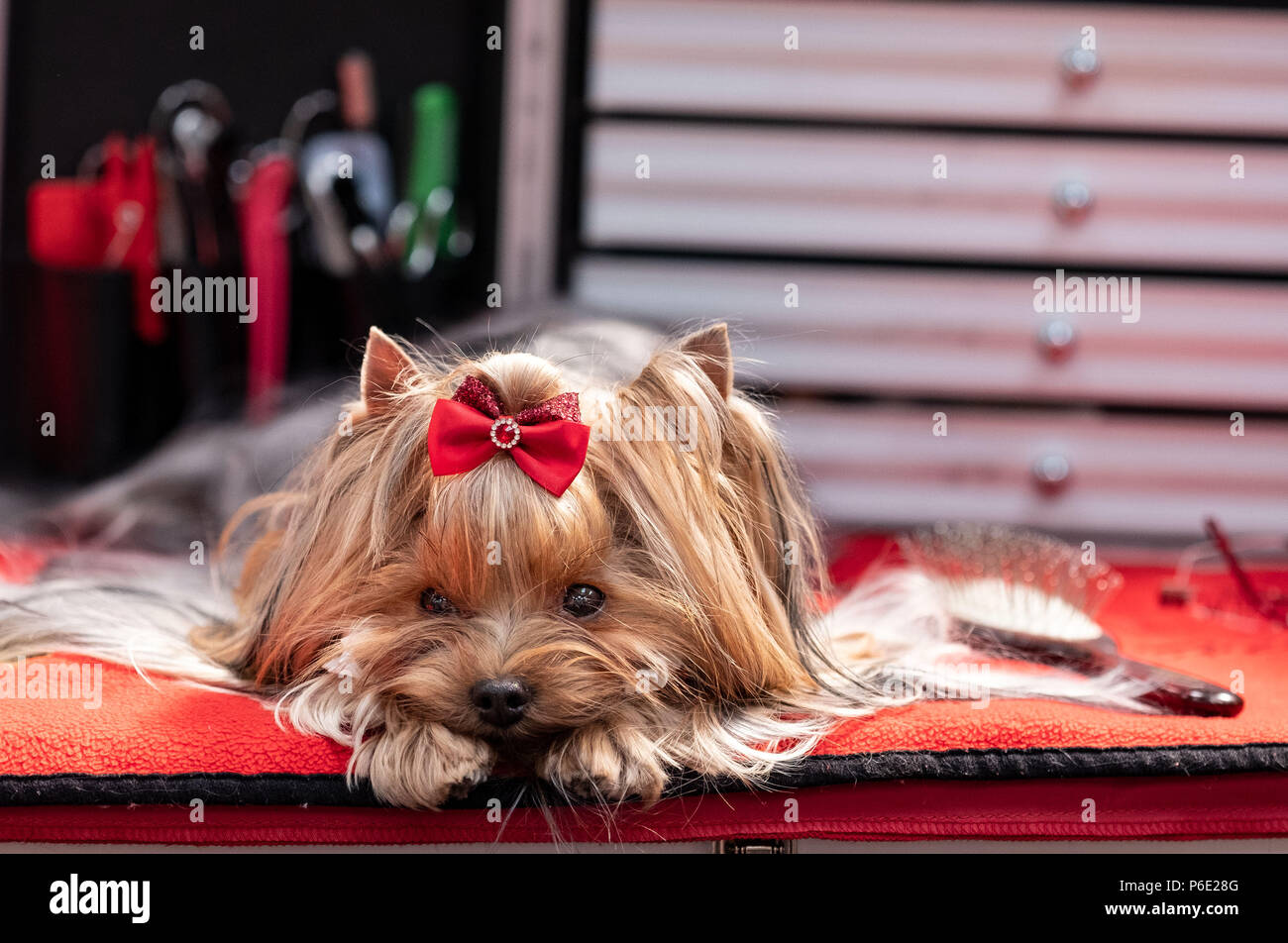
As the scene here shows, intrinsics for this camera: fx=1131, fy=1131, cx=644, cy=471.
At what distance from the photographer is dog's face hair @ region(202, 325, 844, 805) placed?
1.22m

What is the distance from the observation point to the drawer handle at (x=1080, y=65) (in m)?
2.62

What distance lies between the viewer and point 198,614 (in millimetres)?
1683

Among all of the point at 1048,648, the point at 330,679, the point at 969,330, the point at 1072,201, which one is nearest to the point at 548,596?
the point at 330,679

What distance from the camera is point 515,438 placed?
126 cm

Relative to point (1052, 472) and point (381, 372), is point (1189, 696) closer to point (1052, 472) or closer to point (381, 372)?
point (381, 372)

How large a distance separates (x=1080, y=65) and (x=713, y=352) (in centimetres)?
174

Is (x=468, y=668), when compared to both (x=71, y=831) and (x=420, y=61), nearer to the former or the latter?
(x=71, y=831)

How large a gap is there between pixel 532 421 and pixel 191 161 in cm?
191

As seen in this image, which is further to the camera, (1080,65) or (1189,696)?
(1080,65)

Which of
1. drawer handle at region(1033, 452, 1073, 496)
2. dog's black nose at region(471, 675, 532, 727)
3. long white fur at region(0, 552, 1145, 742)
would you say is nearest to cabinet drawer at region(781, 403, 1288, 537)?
drawer handle at region(1033, 452, 1073, 496)

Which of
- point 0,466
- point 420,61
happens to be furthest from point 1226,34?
point 0,466

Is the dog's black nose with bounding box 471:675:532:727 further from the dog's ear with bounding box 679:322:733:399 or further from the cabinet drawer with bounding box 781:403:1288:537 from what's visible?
the cabinet drawer with bounding box 781:403:1288:537

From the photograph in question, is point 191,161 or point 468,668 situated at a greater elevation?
point 191,161

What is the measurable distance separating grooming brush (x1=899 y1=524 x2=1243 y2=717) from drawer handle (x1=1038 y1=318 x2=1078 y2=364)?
3.39 ft
